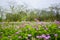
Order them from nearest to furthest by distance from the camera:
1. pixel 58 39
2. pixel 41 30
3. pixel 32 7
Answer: pixel 58 39
pixel 41 30
pixel 32 7

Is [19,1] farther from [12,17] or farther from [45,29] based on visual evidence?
[45,29]

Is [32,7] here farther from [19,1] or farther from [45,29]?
[45,29]

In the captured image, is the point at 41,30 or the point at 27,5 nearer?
the point at 41,30

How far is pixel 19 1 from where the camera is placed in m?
6.46

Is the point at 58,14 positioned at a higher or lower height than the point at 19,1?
lower

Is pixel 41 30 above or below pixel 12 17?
above

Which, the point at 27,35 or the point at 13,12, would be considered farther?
the point at 13,12

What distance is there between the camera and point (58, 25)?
3566 mm

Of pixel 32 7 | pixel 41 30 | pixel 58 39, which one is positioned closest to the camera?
pixel 58 39

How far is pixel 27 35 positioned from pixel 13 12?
3.37m

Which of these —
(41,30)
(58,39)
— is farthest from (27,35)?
(58,39)

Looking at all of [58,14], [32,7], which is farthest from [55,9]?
[32,7]

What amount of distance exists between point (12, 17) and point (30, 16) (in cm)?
59

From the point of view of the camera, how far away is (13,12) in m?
6.65
